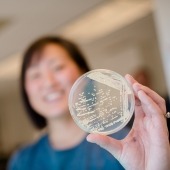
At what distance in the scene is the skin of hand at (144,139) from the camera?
529 millimetres

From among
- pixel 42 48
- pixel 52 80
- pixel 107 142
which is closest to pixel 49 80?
pixel 52 80

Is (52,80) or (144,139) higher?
(52,80)

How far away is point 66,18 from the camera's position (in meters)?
2.60

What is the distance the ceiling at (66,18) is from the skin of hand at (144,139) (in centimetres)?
184

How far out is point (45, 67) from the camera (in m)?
0.88

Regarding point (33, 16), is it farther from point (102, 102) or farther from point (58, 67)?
point (102, 102)

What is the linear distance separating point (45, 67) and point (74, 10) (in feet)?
5.46

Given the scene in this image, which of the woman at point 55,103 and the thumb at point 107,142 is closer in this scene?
the thumb at point 107,142

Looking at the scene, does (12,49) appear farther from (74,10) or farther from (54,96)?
(54,96)

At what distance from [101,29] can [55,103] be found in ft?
6.88

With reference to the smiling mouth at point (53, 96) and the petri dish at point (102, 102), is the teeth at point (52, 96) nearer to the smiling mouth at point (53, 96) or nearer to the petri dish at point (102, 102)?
the smiling mouth at point (53, 96)

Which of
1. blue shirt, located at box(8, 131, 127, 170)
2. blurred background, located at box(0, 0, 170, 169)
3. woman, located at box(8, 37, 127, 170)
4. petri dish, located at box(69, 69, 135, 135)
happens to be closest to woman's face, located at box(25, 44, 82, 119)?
woman, located at box(8, 37, 127, 170)

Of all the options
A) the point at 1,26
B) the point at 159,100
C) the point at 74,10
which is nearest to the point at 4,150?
the point at 1,26

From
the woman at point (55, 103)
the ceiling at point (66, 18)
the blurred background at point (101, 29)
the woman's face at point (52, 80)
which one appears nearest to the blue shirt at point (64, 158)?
the woman at point (55, 103)
